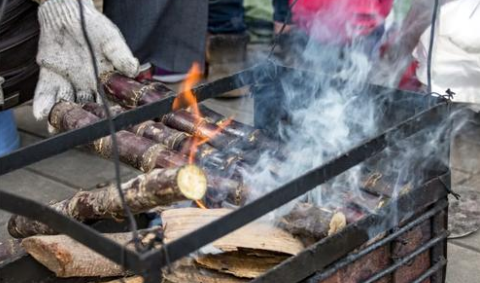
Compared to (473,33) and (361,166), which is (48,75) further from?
(473,33)

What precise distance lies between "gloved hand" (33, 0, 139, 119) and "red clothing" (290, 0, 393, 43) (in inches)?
50.4

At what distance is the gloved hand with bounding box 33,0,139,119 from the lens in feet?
10.9

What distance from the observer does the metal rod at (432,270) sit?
245cm

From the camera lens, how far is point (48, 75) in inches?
135

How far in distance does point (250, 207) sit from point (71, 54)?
192cm

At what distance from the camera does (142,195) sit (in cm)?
210

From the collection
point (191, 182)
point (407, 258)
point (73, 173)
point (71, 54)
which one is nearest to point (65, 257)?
point (191, 182)

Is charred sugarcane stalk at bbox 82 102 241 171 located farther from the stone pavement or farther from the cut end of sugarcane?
the stone pavement

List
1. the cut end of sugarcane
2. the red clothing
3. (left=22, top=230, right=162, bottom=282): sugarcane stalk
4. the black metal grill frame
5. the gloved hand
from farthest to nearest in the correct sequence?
1. the red clothing
2. the gloved hand
3. (left=22, top=230, right=162, bottom=282): sugarcane stalk
4. the cut end of sugarcane
5. the black metal grill frame

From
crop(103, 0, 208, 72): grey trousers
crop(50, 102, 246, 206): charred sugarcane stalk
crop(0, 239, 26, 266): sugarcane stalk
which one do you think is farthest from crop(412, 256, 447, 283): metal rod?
crop(103, 0, 208, 72): grey trousers

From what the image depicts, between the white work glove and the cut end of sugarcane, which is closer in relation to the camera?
the cut end of sugarcane

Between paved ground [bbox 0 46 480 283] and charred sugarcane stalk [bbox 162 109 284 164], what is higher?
charred sugarcane stalk [bbox 162 109 284 164]

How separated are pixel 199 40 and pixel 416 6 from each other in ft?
4.22

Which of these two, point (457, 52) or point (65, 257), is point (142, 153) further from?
point (457, 52)
